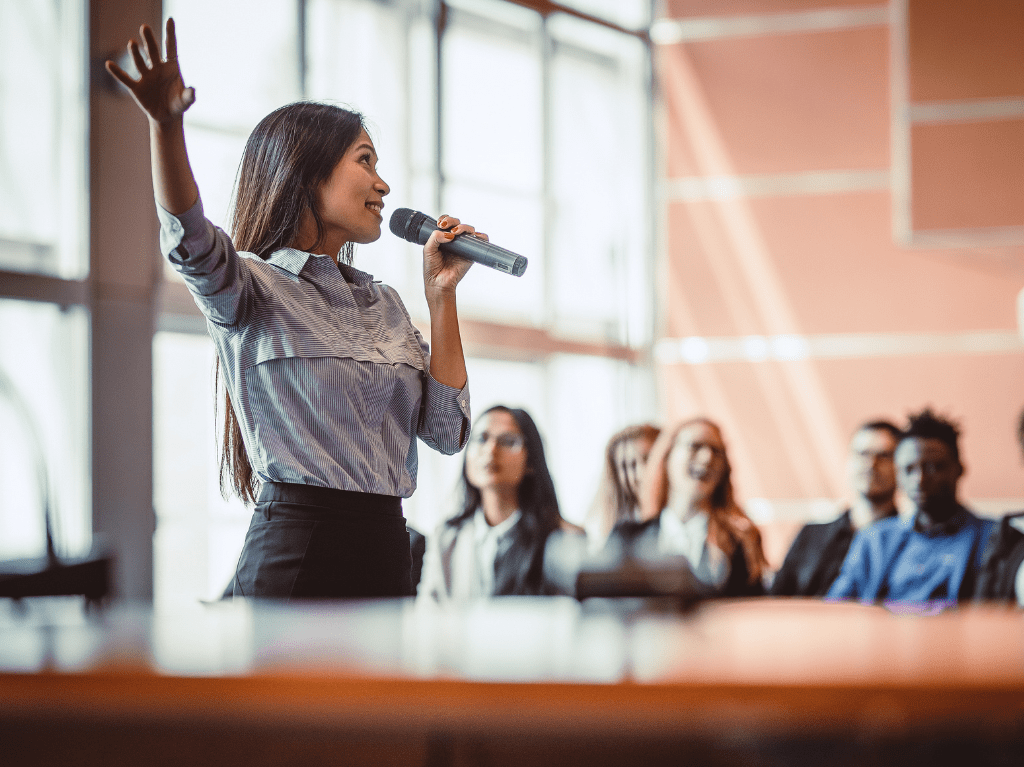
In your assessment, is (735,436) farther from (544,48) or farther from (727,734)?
(727,734)

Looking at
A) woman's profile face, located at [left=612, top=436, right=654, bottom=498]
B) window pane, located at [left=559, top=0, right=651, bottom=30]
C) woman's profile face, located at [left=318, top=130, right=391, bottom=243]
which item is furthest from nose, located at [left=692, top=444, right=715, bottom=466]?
window pane, located at [left=559, top=0, right=651, bottom=30]

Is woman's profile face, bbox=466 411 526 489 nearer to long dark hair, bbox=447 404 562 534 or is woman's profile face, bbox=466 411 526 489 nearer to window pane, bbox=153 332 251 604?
long dark hair, bbox=447 404 562 534

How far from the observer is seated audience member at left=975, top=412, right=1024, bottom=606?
277cm

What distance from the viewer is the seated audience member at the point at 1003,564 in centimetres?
277

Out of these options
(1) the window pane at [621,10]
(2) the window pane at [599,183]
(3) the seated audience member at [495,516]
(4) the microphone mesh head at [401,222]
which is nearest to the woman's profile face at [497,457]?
(3) the seated audience member at [495,516]

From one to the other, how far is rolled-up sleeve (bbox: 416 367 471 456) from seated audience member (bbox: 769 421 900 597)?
2113 mm

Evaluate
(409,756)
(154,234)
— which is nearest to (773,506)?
(154,234)

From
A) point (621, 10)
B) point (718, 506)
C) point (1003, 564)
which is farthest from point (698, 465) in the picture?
point (621, 10)

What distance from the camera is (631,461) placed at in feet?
12.3

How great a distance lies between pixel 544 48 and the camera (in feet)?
16.3

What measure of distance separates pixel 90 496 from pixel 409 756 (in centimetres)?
279

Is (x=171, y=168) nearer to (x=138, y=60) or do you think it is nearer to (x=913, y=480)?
(x=138, y=60)

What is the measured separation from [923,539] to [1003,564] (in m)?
0.30

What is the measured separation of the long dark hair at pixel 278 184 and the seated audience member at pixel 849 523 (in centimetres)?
229
